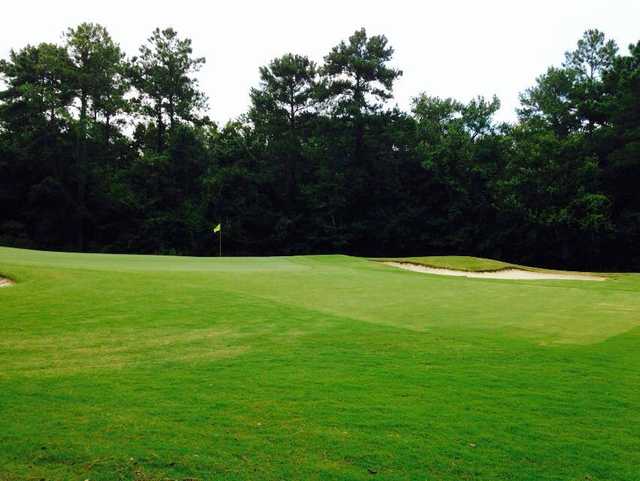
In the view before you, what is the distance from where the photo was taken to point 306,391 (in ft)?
18.7

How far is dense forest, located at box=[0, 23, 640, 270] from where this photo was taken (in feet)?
147

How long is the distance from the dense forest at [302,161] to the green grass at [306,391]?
37476mm

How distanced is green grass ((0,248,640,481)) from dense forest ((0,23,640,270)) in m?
37.5

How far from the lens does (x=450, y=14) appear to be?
24.5 m

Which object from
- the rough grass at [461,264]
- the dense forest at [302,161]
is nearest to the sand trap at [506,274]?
the rough grass at [461,264]

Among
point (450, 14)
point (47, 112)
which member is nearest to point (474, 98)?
point (450, 14)

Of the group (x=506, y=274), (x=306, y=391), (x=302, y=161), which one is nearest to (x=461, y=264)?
(x=506, y=274)

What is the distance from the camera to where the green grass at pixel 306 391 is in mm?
4141

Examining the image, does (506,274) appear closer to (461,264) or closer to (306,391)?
(461,264)

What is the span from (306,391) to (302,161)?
48494 millimetres

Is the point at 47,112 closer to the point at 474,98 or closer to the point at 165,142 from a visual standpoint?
the point at 165,142

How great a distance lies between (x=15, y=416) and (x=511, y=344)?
22.7ft

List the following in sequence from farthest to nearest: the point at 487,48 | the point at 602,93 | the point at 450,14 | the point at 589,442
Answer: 1. the point at 602,93
2. the point at 487,48
3. the point at 450,14
4. the point at 589,442

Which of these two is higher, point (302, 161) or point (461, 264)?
point (302, 161)
